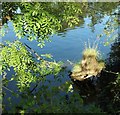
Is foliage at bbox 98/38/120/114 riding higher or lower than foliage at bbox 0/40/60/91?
higher

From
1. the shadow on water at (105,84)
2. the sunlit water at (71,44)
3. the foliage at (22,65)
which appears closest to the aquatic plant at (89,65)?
the shadow on water at (105,84)

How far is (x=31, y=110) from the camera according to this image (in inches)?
167

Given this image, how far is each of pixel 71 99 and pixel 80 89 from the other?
14326mm

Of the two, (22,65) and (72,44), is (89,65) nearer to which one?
(72,44)

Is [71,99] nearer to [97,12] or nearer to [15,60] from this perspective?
[15,60]

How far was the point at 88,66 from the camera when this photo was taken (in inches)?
686

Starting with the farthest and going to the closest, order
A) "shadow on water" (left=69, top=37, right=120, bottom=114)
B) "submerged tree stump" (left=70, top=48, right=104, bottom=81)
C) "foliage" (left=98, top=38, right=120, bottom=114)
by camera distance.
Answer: "submerged tree stump" (left=70, top=48, right=104, bottom=81), "shadow on water" (left=69, top=37, right=120, bottom=114), "foliage" (left=98, top=38, right=120, bottom=114)

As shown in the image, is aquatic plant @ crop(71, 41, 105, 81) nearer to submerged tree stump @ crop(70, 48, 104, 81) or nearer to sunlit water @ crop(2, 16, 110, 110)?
submerged tree stump @ crop(70, 48, 104, 81)

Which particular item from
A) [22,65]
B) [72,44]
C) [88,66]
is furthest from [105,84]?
[22,65]

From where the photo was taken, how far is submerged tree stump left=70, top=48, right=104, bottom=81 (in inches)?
675

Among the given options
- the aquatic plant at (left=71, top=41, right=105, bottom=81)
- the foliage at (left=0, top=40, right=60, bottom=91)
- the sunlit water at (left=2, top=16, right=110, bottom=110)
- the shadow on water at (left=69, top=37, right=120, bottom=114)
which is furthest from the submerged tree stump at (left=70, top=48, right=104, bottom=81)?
the foliage at (left=0, top=40, right=60, bottom=91)

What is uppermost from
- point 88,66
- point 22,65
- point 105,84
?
point 88,66

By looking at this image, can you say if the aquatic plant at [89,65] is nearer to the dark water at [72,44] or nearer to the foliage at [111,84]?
the foliage at [111,84]

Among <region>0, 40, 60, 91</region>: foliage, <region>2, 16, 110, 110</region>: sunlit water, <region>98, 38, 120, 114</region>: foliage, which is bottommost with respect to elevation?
<region>0, 40, 60, 91</region>: foliage
